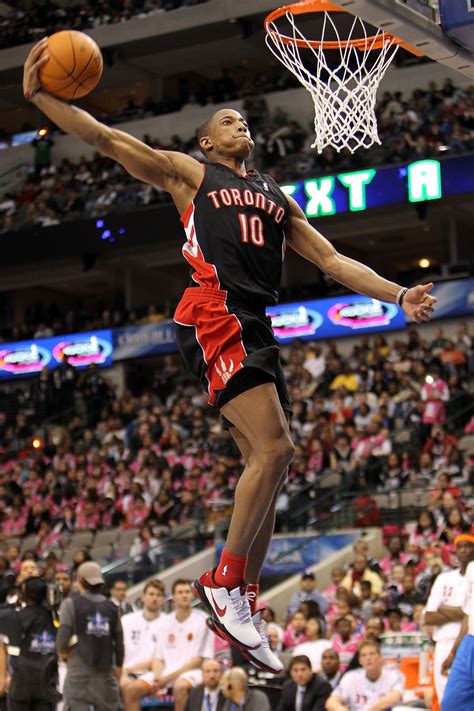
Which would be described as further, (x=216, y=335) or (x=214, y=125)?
(x=214, y=125)

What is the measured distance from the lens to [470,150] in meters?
23.3

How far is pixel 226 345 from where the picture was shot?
16.3 feet

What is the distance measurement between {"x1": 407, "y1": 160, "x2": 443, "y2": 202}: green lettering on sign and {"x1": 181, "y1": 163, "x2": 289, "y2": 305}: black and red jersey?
1917 cm

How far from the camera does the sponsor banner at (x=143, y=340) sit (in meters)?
28.3

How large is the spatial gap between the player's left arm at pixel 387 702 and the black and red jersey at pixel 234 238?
6.31 metres

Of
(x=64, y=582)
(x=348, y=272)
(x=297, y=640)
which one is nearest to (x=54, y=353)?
(x=64, y=582)

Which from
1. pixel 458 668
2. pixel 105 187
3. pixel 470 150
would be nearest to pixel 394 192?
pixel 470 150

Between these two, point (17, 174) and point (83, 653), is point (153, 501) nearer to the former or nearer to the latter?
point (83, 653)

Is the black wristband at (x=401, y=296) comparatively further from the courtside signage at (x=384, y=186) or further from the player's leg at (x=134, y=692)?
the courtside signage at (x=384, y=186)

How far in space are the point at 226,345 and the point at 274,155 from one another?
72.3 ft

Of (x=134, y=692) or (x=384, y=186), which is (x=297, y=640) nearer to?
(x=134, y=692)

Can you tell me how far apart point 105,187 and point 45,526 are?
35.0ft

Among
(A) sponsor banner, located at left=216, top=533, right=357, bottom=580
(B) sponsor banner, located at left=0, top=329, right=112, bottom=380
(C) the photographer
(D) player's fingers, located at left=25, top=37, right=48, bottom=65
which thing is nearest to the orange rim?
(D) player's fingers, located at left=25, top=37, right=48, bottom=65

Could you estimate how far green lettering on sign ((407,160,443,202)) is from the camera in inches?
938
